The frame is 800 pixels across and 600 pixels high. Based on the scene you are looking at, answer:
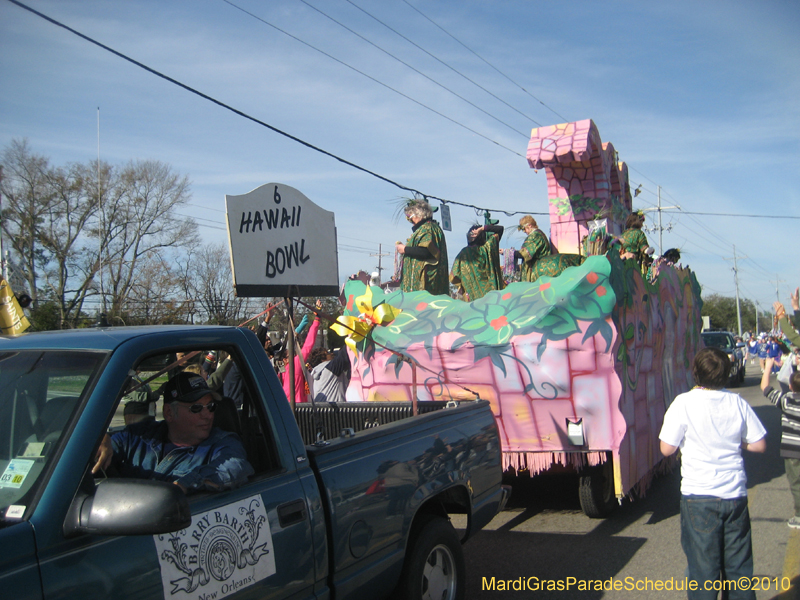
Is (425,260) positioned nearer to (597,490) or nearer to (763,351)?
(597,490)

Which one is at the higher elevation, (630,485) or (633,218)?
(633,218)

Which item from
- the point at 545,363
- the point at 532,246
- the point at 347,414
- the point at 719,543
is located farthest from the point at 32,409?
the point at 532,246

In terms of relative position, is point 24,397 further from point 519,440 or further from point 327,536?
point 519,440

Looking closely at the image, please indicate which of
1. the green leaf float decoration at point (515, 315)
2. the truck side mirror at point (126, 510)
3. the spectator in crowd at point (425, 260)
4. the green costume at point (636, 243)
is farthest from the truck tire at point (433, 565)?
the green costume at point (636, 243)

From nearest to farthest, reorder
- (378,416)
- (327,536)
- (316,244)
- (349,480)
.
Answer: (327,536) → (349,480) → (316,244) → (378,416)

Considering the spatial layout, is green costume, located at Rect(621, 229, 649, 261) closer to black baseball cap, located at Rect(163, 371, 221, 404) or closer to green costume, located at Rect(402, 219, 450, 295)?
green costume, located at Rect(402, 219, 450, 295)

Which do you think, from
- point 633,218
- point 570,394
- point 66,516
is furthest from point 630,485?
point 66,516

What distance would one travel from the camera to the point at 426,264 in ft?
23.5

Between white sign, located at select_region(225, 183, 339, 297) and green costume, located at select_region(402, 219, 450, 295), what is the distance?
10.8 feet

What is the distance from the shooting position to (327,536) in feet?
8.54

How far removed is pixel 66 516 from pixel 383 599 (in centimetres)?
171

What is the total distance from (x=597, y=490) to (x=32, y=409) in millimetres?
4797

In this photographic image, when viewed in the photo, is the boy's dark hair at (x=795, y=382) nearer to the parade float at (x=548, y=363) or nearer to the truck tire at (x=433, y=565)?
the parade float at (x=548, y=363)

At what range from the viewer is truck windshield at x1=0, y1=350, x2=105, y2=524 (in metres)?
1.84
